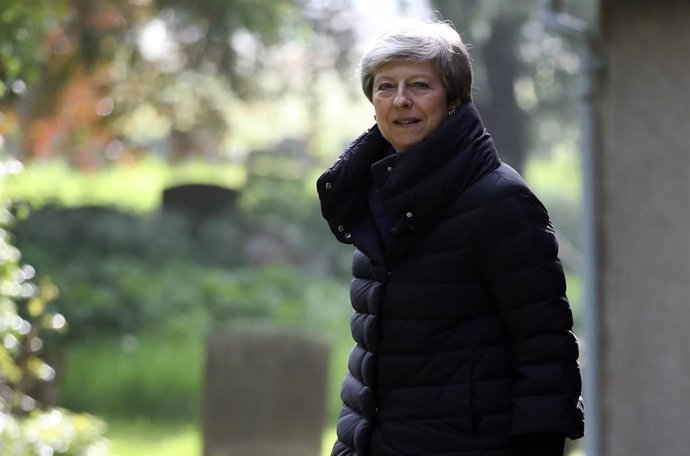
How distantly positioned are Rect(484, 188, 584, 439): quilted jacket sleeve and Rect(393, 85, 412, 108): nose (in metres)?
0.34

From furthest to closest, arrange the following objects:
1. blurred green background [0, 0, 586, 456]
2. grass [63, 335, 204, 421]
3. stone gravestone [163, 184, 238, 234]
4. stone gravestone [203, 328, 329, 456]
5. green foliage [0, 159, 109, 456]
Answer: stone gravestone [163, 184, 238, 234], blurred green background [0, 0, 586, 456], grass [63, 335, 204, 421], stone gravestone [203, 328, 329, 456], green foliage [0, 159, 109, 456]

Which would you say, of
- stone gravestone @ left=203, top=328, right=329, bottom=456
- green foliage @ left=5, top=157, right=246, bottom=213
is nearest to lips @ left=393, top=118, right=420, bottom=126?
stone gravestone @ left=203, top=328, right=329, bottom=456

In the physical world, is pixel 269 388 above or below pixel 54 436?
above

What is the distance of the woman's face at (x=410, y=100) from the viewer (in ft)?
10.6

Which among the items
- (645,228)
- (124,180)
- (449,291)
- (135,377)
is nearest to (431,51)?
(449,291)

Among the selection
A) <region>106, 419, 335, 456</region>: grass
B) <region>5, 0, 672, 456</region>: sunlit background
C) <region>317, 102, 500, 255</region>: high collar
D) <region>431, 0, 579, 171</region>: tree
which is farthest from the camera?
<region>431, 0, 579, 171</region>: tree

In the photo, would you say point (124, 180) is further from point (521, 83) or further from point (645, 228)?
point (645, 228)

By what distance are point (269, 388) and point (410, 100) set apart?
5.95 meters

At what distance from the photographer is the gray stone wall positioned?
19.0 feet

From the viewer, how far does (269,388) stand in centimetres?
897

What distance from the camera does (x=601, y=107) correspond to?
623 centimetres

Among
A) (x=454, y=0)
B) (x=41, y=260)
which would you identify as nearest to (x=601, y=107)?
(x=41, y=260)

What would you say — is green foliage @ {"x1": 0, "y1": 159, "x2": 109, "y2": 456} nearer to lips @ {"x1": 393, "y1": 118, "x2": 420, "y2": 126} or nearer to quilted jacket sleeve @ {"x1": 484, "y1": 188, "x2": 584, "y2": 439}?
lips @ {"x1": 393, "y1": 118, "x2": 420, "y2": 126}

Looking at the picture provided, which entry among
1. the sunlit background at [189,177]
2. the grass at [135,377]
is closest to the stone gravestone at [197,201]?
the sunlit background at [189,177]
